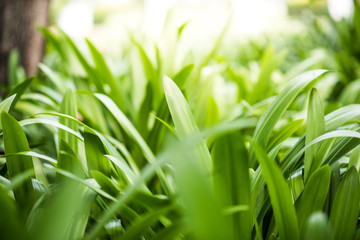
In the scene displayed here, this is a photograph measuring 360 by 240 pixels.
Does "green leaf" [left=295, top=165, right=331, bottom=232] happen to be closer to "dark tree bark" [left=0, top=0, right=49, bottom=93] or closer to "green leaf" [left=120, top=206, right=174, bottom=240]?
"green leaf" [left=120, top=206, right=174, bottom=240]

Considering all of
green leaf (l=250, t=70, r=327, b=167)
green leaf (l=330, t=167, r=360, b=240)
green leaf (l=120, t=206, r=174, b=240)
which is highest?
green leaf (l=250, t=70, r=327, b=167)

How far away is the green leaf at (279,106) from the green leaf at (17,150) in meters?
0.44

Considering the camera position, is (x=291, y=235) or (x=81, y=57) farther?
(x=81, y=57)

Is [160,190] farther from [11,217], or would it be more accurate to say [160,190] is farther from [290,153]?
[11,217]

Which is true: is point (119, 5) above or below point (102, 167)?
above

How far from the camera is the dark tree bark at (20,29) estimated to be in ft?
6.02

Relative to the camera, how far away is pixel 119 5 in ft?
80.9

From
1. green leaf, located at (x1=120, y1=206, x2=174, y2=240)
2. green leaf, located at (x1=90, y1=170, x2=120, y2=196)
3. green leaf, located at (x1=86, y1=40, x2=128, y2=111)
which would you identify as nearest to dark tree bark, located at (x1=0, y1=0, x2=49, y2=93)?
green leaf, located at (x1=86, y1=40, x2=128, y2=111)

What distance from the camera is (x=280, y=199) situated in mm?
524

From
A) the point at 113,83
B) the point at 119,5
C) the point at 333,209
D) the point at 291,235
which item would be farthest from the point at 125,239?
the point at 119,5

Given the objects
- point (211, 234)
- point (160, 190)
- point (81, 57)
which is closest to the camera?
point (211, 234)

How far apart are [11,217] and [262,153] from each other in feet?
1.06

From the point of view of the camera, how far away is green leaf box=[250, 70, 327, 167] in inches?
26.3

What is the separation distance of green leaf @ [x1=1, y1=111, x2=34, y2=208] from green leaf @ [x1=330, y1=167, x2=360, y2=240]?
1.72ft
